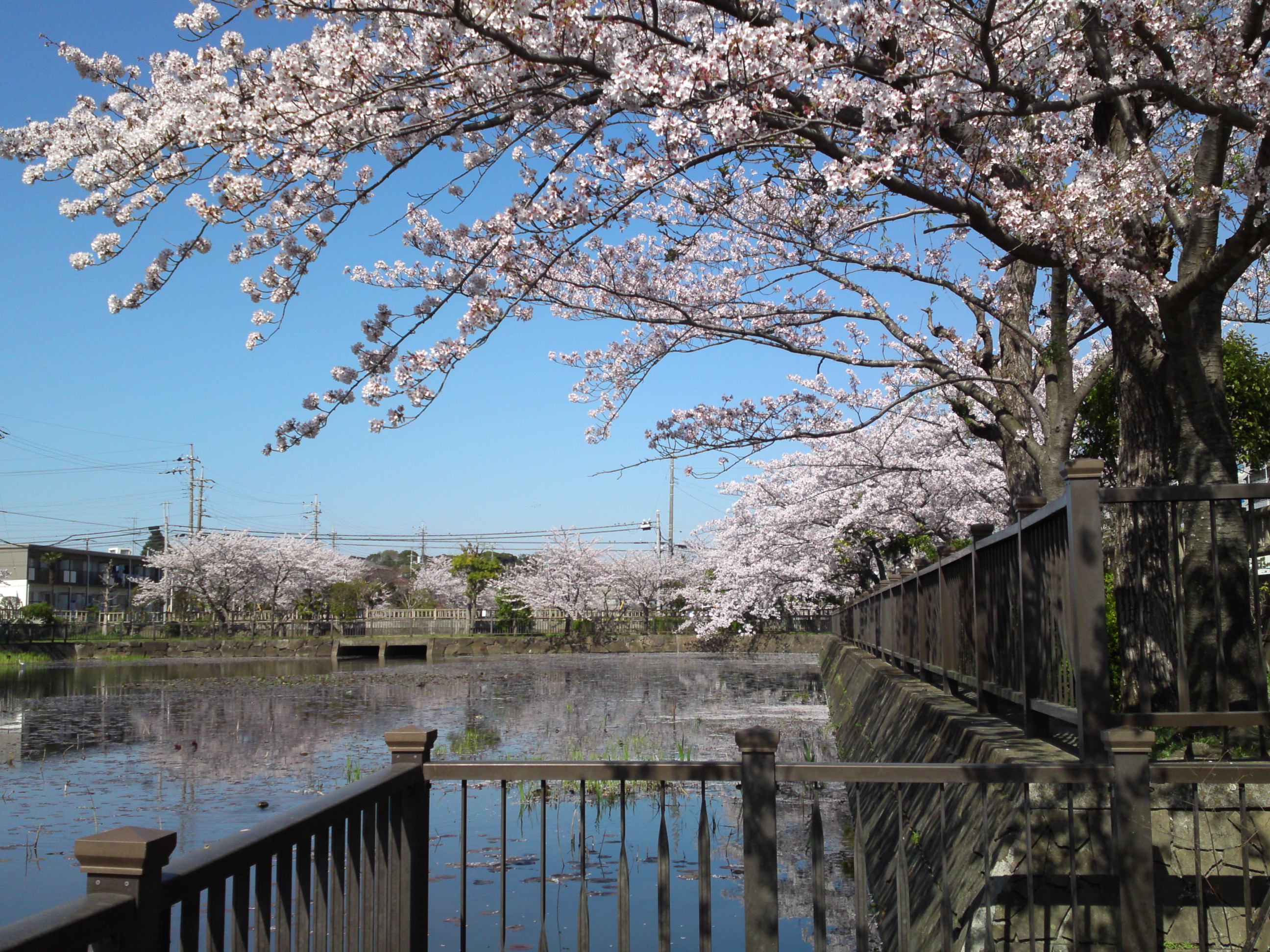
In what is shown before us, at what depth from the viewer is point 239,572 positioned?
2083 inches

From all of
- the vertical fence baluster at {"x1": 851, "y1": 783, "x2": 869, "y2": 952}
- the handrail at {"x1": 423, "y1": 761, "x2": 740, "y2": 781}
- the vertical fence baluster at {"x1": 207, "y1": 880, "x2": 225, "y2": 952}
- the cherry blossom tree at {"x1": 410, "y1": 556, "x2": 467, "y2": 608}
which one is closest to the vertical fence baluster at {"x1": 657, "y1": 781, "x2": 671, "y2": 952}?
the handrail at {"x1": 423, "y1": 761, "x2": 740, "y2": 781}

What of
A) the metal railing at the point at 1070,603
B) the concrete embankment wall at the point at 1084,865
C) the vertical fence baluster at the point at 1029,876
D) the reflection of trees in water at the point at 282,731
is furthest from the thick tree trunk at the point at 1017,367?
the vertical fence baluster at the point at 1029,876

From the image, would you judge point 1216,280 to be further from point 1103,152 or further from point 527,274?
point 527,274

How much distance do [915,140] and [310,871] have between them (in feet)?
13.6

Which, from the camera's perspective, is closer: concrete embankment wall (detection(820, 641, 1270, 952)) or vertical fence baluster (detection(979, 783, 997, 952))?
vertical fence baluster (detection(979, 783, 997, 952))

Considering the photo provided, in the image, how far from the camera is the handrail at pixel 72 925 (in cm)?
167

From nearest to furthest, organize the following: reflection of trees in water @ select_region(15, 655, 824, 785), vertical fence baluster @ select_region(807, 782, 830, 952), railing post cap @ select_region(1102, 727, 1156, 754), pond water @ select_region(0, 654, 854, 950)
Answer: railing post cap @ select_region(1102, 727, 1156, 754) < vertical fence baluster @ select_region(807, 782, 830, 952) < pond water @ select_region(0, 654, 854, 950) < reflection of trees in water @ select_region(15, 655, 824, 785)

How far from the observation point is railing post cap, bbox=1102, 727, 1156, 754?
10.2 feet

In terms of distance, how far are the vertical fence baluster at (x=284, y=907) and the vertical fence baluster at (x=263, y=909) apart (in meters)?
0.02

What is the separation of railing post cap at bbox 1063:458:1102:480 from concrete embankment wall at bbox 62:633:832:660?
38.0 meters

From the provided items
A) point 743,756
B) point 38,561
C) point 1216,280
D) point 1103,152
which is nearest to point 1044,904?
point 743,756

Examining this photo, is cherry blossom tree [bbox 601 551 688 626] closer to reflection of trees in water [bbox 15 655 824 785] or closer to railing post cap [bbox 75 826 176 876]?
reflection of trees in water [bbox 15 655 824 785]

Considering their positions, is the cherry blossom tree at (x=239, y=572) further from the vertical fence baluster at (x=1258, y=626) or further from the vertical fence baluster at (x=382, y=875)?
the vertical fence baluster at (x=1258, y=626)

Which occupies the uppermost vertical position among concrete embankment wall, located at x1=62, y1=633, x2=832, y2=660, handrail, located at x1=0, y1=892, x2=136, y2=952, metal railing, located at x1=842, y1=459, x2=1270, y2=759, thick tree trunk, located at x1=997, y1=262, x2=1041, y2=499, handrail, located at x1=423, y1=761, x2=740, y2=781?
thick tree trunk, located at x1=997, y1=262, x2=1041, y2=499
